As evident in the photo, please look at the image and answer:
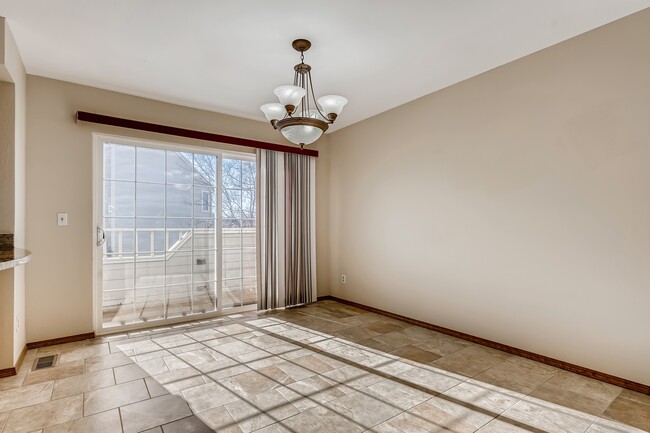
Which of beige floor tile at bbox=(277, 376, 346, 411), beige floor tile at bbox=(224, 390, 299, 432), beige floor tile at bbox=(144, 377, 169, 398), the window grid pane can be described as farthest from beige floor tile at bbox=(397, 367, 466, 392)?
the window grid pane

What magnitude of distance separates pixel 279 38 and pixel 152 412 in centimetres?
273

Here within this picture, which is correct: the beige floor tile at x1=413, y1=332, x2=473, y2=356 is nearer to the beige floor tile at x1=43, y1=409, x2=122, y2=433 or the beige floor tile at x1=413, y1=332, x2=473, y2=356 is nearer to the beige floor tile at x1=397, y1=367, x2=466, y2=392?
the beige floor tile at x1=397, y1=367, x2=466, y2=392

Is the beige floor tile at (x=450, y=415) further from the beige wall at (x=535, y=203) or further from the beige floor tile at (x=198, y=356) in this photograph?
the beige floor tile at (x=198, y=356)

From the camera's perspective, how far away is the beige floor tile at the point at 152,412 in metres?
2.01

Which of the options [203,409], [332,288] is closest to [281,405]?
[203,409]

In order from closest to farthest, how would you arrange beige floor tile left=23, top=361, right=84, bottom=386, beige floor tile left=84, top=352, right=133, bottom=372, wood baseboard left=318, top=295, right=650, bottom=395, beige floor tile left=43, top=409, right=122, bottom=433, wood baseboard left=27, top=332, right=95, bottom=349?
beige floor tile left=43, top=409, right=122, bottom=433
wood baseboard left=318, top=295, right=650, bottom=395
beige floor tile left=23, top=361, right=84, bottom=386
beige floor tile left=84, top=352, right=133, bottom=372
wood baseboard left=27, top=332, right=95, bottom=349

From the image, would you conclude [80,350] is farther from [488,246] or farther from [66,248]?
[488,246]

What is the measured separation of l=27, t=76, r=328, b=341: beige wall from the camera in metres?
3.26

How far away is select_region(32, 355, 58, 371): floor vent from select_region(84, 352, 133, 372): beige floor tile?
253 mm

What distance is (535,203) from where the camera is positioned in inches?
116

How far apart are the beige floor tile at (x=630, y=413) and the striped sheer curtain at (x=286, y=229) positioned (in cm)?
341

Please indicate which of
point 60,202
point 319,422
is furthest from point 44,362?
point 319,422

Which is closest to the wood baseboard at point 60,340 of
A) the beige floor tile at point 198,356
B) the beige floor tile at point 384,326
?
the beige floor tile at point 198,356

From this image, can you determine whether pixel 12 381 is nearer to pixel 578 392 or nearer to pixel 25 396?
pixel 25 396
